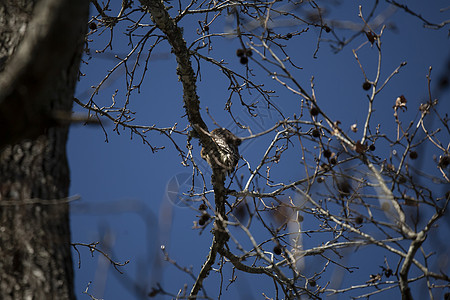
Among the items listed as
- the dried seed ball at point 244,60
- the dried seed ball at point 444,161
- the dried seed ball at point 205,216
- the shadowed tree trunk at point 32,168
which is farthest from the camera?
the dried seed ball at point 244,60

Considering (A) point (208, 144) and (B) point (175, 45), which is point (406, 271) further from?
(B) point (175, 45)

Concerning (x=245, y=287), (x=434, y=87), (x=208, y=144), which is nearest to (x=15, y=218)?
(x=245, y=287)

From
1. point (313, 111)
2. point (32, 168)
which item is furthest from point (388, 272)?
point (32, 168)

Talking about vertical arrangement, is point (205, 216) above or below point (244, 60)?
below

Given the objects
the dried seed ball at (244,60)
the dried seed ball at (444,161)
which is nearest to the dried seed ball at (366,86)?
the dried seed ball at (444,161)

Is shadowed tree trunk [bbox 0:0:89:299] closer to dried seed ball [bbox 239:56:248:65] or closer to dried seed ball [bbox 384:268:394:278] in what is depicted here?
dried seed ball [bbox 239:56:248:65]

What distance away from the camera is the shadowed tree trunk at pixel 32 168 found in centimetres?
149

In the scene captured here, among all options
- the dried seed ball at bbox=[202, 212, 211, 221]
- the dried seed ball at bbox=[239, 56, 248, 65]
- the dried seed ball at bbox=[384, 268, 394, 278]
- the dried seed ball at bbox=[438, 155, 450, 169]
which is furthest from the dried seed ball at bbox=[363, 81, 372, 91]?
the dried seed ball at bbox=[202, 212, 211, 221]

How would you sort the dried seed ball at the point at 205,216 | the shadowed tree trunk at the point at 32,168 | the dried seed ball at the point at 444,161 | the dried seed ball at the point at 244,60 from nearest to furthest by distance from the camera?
the shadowed tree trunk at the point at 32,168, the dried seed ball at the point at 444,161, the dried seed ball at the point at 205,216, the dried seed ball at the point at 244,60

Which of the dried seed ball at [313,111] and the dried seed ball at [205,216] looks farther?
the dried seed ball at [205,216]

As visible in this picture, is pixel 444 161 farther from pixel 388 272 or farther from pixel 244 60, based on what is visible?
pixel 244 60

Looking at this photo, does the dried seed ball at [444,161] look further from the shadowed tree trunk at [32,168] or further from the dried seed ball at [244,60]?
the shadowed tree trunk at [32,168]

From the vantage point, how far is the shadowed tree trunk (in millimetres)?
1490

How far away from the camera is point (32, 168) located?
2.02 m
